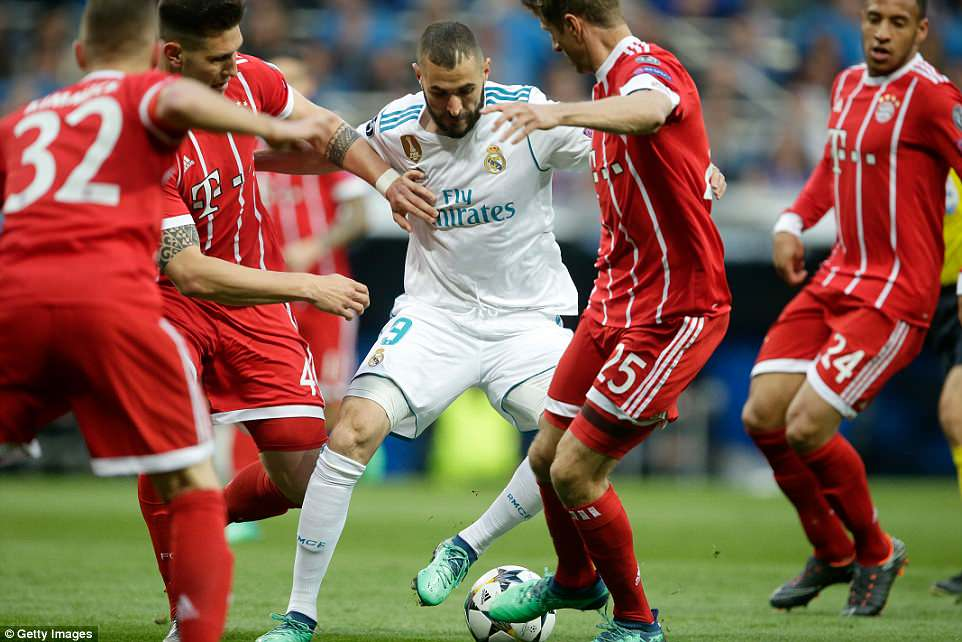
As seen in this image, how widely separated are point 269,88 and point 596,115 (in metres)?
1.94

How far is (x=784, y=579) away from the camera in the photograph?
285 inches

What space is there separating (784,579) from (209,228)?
386 centimetres

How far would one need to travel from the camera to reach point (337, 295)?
14.7 feet

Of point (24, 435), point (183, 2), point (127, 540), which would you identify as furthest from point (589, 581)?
point (127, 540)

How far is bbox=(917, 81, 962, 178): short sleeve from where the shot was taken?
231 inches

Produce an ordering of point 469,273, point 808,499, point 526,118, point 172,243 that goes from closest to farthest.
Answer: point 526,118 < point 172,243 < point 469,273 < point 808,499

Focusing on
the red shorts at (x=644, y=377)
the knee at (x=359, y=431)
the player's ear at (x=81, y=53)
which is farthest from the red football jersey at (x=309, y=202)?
the player's ear at (x=81, y=53)

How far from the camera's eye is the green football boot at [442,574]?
5.18 meters

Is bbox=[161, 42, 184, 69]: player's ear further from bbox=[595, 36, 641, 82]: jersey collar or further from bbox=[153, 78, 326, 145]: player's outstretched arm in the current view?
bbox=[595, 36, 641, 82]: jersey collar

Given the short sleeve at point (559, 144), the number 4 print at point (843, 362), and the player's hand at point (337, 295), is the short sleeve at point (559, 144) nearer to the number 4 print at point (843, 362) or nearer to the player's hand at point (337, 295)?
the player's hand at point (337, 295)

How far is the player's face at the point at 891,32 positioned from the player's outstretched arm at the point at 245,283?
9.88ft

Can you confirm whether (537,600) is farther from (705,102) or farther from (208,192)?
(705,102)
